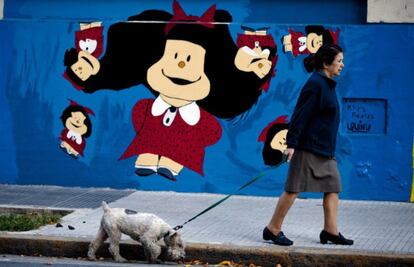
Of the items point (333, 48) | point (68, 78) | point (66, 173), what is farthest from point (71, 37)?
point (333, 48)

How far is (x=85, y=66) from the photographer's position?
1165 centimetres

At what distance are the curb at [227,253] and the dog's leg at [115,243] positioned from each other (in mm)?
192

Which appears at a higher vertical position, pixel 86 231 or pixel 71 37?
pixel 71 37

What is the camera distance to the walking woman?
8.28 meters

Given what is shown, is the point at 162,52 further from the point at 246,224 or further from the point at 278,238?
the point at 278,238

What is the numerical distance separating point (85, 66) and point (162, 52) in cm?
100

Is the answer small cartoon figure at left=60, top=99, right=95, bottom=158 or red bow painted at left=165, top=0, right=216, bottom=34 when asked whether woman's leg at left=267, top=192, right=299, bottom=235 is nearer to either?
red bow painted at left=165, top=0, right=216, bottom=34

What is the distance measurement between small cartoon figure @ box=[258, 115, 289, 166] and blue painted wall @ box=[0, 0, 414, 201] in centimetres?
8

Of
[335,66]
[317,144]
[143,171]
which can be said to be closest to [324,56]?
[335,66]

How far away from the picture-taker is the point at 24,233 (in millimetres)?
8875

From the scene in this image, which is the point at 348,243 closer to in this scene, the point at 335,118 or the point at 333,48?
the point at 335,118

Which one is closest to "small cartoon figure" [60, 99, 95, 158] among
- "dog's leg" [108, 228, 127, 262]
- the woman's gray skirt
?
"dog's leg" [108, 228, 127, 262]

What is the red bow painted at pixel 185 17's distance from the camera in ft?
37.4

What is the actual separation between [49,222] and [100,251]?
3.96 ft
